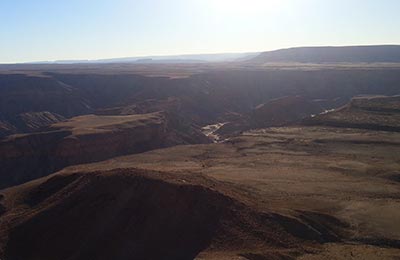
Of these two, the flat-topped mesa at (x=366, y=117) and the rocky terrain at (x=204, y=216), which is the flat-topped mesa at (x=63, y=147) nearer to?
the rocky terrain at (x=204, y=216)

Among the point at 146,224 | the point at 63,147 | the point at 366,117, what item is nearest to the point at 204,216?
the point at 146,224

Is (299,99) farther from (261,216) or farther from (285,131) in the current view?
(261,216)

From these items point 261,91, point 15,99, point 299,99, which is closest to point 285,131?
point 299,99

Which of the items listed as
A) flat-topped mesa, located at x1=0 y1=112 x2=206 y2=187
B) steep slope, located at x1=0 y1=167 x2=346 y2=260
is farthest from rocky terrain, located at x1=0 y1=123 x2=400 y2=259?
flat-topped mesa, located at x1=0 y1=112 x2=206 y2=187

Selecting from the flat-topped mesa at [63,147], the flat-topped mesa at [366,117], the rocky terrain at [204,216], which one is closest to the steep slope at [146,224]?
the rocky terrain at [204,216]

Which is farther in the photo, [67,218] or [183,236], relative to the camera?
[67,218]
